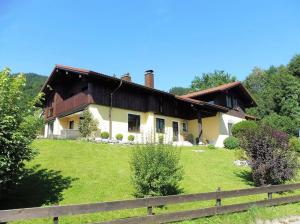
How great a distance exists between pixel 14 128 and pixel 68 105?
19.5 m

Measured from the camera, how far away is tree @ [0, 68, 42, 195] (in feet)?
30.5

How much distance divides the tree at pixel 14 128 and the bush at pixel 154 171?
350 centimetres

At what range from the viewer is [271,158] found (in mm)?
14750

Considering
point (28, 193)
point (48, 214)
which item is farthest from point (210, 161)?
point (48, 214)

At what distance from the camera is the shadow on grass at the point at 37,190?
10.5m

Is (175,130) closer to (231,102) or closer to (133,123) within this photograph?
(133,123)

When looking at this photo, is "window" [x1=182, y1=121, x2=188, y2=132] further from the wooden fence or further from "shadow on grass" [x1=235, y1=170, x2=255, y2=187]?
the wooden fence

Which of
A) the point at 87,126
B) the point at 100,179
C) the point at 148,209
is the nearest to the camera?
the point at 148,209

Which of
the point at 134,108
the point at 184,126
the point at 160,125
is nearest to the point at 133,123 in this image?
the point at 134,108

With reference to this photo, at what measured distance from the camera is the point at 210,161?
66.4 ft

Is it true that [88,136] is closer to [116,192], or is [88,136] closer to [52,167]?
[52,167]

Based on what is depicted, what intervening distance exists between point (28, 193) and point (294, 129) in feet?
117

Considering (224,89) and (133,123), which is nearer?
(133,123)

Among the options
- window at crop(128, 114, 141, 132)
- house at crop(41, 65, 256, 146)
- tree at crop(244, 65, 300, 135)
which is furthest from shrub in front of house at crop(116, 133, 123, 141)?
tree at crop(244, 65, 300, 135)
